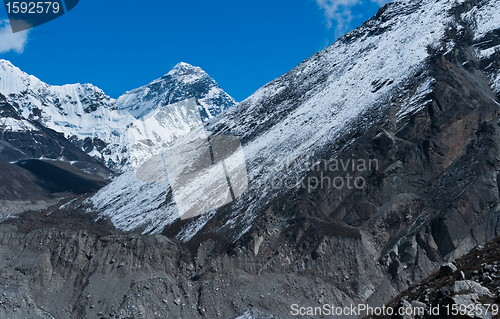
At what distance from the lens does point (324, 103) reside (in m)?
77.8

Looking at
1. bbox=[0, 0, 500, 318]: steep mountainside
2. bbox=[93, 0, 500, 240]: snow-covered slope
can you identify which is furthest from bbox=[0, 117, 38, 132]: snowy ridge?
bbox=[0, 0, 500, 318]: steep mountainside

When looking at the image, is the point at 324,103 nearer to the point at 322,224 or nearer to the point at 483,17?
the point at 483,17

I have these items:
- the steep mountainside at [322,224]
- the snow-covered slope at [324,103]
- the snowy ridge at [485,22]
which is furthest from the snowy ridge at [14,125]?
the snowy ridge at [485,22]

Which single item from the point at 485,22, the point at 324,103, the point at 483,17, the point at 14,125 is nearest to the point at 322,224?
the point at 324,103

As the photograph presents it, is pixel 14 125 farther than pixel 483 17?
Yes

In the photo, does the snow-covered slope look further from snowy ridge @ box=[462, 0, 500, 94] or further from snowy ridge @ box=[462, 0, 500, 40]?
snowy ridge @ box=[462, 0, 500, 94]

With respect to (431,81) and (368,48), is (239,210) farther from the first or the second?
(368,48)

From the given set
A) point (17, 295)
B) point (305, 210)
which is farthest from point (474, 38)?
point (17, 295)

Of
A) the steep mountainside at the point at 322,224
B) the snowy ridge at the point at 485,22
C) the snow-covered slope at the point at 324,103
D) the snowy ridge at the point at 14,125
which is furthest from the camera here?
the snowy ridge at the point at 14,125

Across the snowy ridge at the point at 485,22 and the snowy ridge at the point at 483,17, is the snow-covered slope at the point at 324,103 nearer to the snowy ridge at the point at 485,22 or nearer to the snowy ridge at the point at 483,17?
the snowy ridge at the point at 483,17

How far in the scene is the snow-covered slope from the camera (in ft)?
199

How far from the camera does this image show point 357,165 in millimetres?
53812

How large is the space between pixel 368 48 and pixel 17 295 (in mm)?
77667

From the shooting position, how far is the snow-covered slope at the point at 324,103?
6072cm
